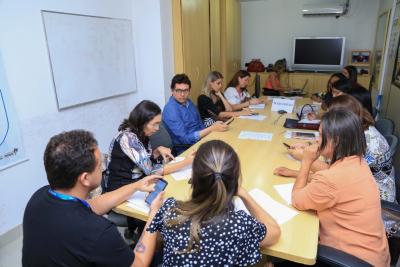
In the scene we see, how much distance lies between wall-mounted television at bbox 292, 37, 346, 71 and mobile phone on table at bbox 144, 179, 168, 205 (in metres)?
5.06

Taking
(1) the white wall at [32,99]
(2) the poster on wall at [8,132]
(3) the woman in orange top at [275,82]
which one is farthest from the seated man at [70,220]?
(3) the woman in orange top at [275,82]

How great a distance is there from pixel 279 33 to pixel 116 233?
586 cm

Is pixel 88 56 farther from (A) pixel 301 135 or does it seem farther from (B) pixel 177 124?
(A) pixel 301 135

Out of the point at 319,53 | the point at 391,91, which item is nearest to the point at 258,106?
the point at 391,91

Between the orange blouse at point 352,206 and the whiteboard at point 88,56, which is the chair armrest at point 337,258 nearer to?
the orange blouse at point 352,206

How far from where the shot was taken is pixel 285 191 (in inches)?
59.9

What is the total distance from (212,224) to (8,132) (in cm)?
196

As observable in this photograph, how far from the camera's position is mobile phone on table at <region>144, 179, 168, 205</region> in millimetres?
1413

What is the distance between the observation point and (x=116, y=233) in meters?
0.99

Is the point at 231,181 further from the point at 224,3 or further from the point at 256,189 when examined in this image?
the point at 224,3

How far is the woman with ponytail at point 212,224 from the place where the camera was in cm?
92

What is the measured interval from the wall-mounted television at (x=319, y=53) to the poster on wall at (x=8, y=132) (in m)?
5.09

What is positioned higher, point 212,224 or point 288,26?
point 288,26

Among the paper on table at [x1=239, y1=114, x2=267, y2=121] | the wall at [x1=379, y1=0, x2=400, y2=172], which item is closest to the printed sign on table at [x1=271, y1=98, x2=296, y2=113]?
the paper on table at [x1=239, y1=114, x2=267, y2=121]
